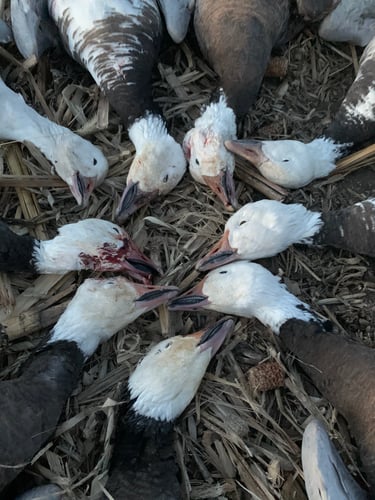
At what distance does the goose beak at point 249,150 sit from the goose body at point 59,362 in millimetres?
760

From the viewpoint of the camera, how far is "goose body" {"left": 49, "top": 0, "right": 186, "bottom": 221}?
9.62 feet

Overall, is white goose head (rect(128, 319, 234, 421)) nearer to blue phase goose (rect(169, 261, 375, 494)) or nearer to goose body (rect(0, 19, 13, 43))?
blue phase goose (rect(169, 261, 375, 494))

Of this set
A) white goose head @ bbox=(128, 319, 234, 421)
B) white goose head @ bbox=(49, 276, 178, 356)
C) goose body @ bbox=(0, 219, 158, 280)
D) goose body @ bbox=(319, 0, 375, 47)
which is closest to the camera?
white goose head @ bbox=(128, 319, 234, 421)

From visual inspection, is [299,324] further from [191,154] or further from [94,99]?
[94,99]

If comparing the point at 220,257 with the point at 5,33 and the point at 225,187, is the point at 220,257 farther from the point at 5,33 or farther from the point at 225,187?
the point at 5,33

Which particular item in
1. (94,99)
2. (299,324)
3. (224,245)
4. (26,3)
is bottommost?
(299,324)

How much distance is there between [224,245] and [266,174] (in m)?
0.45

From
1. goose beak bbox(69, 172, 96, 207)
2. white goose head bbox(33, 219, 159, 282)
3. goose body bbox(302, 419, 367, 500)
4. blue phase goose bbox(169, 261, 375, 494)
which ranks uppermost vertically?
goose beak bbox(69, 172, 96, 207)

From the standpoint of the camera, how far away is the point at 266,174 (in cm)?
295

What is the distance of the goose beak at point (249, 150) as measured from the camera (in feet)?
9.51

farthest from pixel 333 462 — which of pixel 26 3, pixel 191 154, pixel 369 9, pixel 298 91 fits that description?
pixel 26 3

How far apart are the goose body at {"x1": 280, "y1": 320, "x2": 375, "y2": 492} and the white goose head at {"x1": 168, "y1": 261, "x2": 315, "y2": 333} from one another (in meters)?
0.07

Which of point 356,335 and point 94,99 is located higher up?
point 94,99

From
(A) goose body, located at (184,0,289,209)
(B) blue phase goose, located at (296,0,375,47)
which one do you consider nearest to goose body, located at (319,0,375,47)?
(B) blue phase goose, located at (296,0,375,47)
